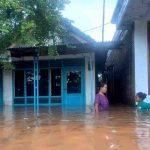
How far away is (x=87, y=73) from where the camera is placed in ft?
81.4

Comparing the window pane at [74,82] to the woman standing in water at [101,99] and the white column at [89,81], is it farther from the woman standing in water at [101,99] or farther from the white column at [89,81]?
the woman standing in water at [101,99]

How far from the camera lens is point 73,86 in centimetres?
2522

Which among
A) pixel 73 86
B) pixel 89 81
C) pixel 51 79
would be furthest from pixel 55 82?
pixel 89 81

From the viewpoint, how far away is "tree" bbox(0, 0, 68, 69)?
556 inches

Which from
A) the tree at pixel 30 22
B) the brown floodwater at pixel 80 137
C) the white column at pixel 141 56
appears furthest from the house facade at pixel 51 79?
the brown floodwater at pixel 80 137

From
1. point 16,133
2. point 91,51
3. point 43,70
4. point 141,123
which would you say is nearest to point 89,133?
point 16,133

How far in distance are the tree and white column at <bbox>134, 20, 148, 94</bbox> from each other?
4020 millimetres

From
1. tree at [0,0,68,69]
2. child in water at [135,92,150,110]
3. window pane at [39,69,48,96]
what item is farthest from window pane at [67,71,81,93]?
child in water at [135,92,150,110]

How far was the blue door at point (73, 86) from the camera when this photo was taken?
24891 mm

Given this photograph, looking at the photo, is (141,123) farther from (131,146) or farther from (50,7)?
(50,7)

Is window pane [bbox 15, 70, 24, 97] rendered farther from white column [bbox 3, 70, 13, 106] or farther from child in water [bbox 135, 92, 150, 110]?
child in water [bbox 135, 92, 150, 110]

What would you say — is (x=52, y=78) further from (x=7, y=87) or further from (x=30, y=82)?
(x=7, y=87)

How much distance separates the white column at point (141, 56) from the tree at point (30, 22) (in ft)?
13.2

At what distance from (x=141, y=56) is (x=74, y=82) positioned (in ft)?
20.4
